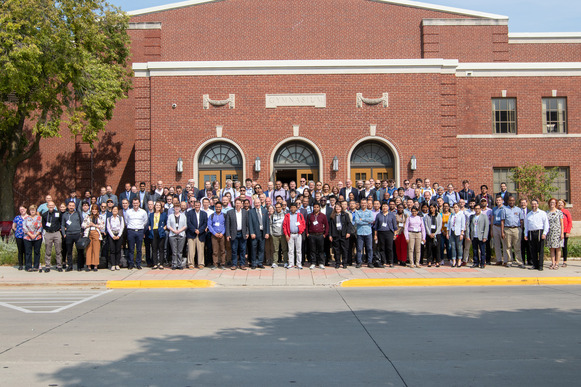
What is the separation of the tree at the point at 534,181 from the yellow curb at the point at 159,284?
1460cm

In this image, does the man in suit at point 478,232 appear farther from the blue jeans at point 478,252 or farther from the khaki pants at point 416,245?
the khaki pants at point 416,245

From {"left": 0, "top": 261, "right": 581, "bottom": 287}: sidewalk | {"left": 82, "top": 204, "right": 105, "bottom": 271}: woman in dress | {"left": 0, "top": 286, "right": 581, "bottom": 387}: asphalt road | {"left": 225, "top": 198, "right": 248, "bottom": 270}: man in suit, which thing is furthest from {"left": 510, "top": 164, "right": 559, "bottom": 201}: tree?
{"left": 82, "top": 204, "right": 105, "bottom": 271}: woman in dress

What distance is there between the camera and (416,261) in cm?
1531

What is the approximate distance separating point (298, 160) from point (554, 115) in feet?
37.1

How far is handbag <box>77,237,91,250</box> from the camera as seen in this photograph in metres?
14.3

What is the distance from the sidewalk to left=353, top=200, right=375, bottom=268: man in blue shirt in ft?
1.68

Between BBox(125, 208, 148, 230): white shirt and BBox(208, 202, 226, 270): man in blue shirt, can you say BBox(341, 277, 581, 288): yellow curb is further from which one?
BBox(125, 208, 148, 230): white shirt

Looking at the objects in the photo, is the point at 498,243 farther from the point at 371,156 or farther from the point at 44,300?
the point at 44,300

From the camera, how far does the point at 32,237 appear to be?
14.7 meters

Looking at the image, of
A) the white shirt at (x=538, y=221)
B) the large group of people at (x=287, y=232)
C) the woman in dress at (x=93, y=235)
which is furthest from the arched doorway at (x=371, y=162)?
the woman in dress at (x=93, y=235)

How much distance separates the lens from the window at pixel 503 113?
23.8m

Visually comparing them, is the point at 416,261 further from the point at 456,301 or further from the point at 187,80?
the point at 187,80

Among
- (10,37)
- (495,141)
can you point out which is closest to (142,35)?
(10,37)

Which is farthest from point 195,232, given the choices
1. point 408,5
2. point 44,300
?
point 408,5
